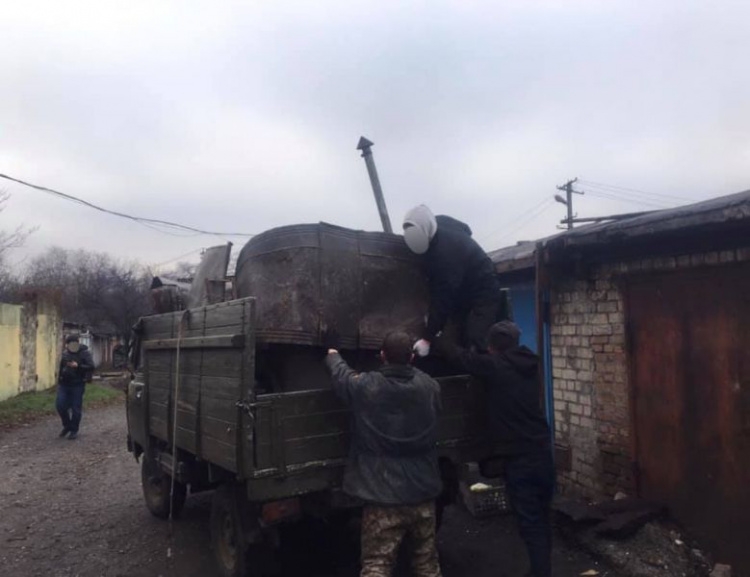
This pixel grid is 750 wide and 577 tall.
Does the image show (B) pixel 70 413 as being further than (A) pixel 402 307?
Yes

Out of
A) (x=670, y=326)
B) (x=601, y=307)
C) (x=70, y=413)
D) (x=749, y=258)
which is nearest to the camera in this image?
(x=749, y=258)

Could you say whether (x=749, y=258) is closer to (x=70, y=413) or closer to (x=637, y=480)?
(x=637, y=480)

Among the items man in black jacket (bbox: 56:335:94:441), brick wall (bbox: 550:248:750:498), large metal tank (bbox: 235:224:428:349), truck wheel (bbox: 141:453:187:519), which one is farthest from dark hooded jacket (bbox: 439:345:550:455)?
man in black jacket (bbox: 56:335:94:441)

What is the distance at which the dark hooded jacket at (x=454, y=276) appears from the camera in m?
4.52

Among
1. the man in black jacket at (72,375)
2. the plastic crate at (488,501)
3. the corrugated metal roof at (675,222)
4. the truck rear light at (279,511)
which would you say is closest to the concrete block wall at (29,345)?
the man in black jacket at (72,375)

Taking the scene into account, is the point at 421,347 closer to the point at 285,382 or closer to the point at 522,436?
the point at 522,436

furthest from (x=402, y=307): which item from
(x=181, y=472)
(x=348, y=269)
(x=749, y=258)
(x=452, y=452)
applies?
(x=749, y=258)

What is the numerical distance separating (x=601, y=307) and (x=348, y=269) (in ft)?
8.81

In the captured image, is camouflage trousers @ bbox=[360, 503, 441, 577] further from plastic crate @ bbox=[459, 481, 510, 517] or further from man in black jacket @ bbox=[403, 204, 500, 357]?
plastic crate @ bbox=[459, 481, 510, 517]

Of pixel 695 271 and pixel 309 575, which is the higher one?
pixel 695 271

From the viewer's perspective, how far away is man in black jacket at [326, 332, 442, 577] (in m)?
3.55

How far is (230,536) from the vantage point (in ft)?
14.6

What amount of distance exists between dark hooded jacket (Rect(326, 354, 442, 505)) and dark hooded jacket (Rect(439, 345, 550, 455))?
2.24 ft

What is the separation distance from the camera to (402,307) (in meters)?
4.57
